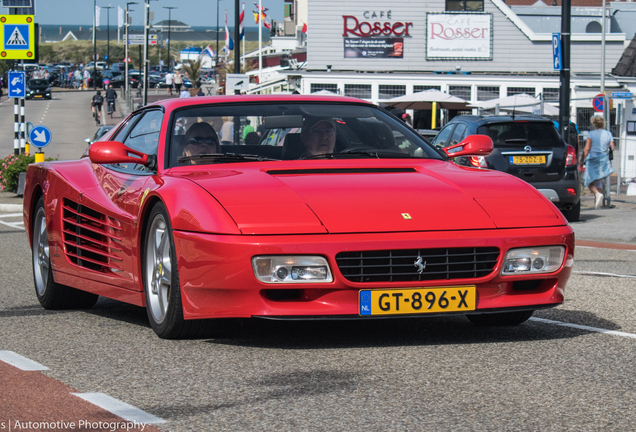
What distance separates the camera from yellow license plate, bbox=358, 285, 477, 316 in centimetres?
486

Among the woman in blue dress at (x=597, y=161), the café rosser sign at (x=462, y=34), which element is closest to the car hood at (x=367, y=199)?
the woman in blue dress at (x=597, y=161)

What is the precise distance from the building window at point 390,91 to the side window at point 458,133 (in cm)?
2655

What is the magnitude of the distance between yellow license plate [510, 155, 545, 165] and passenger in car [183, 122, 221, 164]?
10061 mm

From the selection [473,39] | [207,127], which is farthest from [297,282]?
[473,39]

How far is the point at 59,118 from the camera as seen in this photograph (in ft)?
181

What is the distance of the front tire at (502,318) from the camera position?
18.8 ft

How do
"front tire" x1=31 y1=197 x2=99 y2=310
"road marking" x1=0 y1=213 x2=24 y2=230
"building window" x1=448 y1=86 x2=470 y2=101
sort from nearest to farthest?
"front tire" x1=31 y1=197 x2=99 y2=310, "road marking" x1=0 y1=213 x2=24 y2=230, "building window" x1=448 y1=86 x2=470 y2=101

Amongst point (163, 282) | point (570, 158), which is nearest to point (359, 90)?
point (570, 158)

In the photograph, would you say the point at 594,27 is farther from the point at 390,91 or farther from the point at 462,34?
the point at 390,91

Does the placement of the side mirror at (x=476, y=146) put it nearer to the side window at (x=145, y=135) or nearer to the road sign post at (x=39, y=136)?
the side window at (x=145, y=135)

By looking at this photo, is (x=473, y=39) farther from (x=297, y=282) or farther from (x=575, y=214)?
(x=297, y=282)

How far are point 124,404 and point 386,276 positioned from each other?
1499 mm

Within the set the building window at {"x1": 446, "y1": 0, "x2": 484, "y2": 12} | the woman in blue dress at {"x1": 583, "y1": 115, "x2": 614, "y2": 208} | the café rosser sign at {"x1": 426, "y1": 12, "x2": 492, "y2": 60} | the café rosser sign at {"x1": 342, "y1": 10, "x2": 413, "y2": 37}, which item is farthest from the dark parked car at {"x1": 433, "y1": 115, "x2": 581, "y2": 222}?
the building window at {"x1": 446, "y1": 0, "x2": 484, "y2": 12}

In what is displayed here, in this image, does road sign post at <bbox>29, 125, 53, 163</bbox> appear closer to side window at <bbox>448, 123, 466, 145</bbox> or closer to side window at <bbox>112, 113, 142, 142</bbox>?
side window at <bbox>448, 123, 466, 145</bbox>
